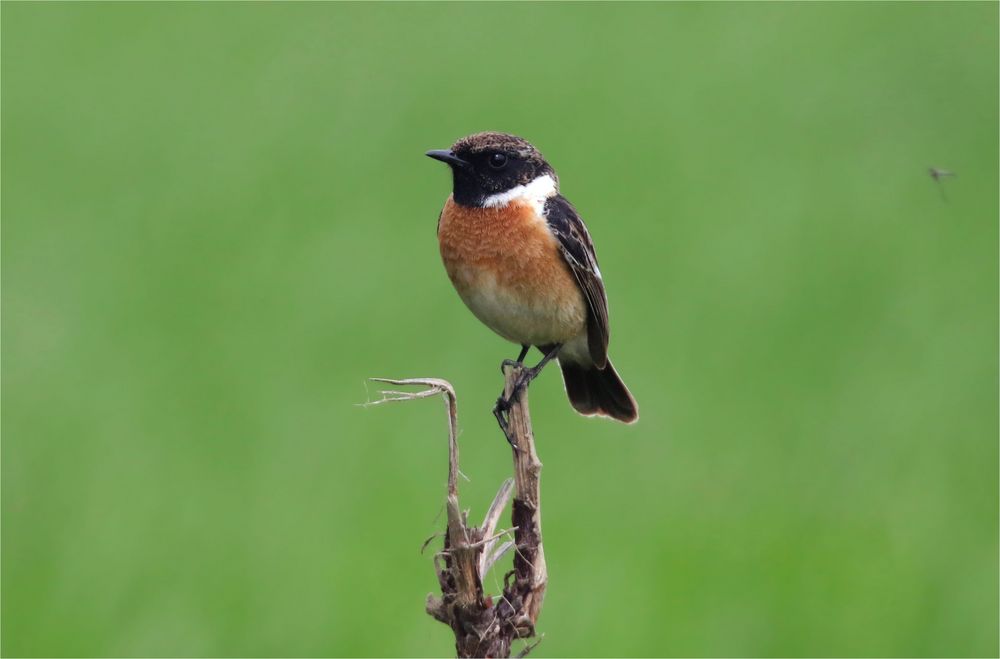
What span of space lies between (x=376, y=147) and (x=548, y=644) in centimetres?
481

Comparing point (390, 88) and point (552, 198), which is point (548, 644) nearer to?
point (552, 198)

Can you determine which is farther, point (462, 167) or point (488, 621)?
point (462, 167)

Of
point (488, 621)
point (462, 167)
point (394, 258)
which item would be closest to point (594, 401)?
point (462, 167)

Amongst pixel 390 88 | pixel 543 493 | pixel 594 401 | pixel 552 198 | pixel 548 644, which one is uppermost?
pixel 390 88

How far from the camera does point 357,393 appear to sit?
9781 mm

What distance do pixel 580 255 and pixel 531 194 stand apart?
0.99ft

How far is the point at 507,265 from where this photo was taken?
6281 millimetres

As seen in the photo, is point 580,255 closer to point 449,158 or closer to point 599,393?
point 449,158

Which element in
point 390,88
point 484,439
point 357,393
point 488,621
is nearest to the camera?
point 488,621

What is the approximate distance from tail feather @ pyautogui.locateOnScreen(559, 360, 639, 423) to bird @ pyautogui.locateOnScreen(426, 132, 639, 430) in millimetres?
471

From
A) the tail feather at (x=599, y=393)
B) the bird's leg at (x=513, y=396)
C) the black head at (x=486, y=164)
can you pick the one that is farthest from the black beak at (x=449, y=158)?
the tail feather at (x=599, y=393)

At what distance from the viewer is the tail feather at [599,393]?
22.9 ft

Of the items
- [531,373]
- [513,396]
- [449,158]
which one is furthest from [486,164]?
[513,396]

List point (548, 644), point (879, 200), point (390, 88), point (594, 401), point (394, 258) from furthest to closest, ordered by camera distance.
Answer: point (390, 88) → point (879, 200) → point (394, 258) → point (548, 644) → point (594, 401)
